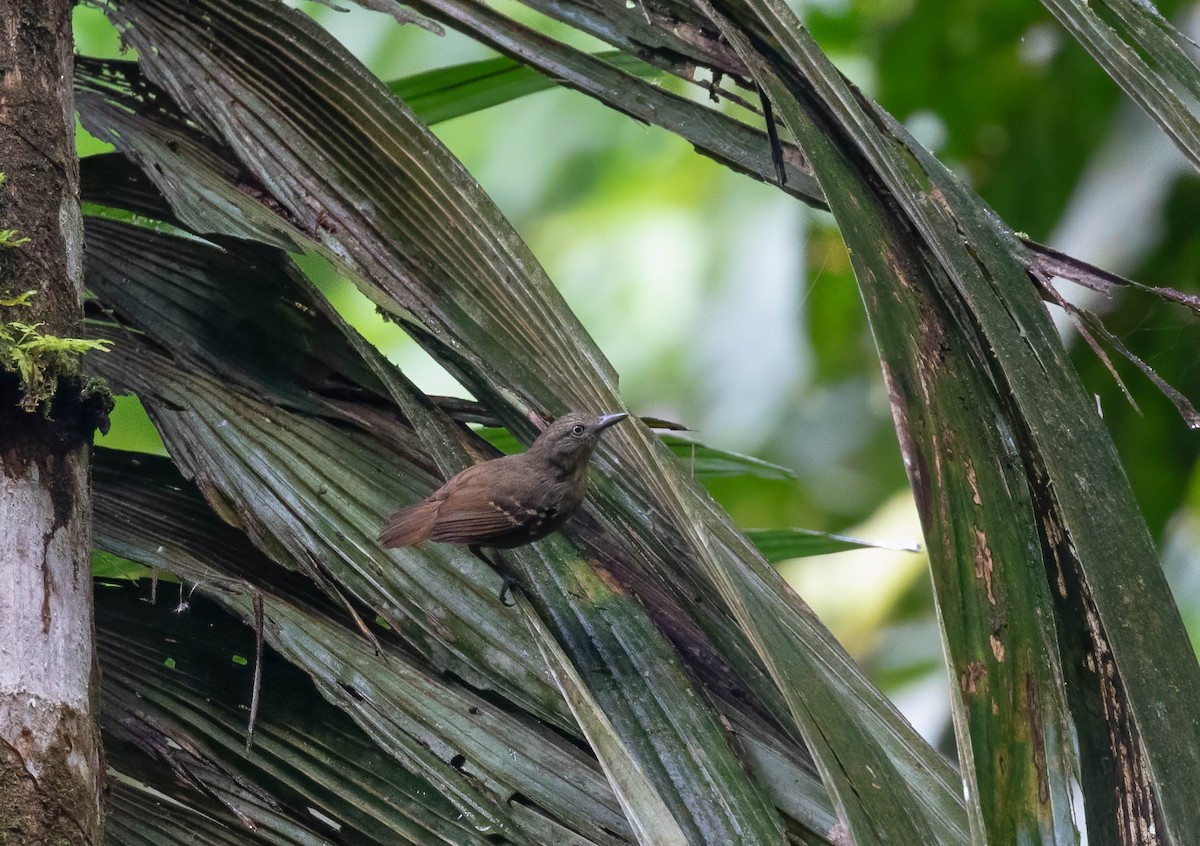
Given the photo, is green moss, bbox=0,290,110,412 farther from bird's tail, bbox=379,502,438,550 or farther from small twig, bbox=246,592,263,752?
bird's tail, bbox=379,502,438,550

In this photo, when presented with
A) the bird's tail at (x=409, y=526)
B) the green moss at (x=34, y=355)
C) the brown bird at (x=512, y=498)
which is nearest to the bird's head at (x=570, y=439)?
the brown bird at (x=512, y=498)

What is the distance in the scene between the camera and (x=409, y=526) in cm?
175

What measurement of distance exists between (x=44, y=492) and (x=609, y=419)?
706 mm

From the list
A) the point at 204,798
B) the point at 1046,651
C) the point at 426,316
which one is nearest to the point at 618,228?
the point at 426,316

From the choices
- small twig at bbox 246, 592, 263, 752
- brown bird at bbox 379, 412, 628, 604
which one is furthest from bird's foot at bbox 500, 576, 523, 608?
small twig at bbox 246, 592, 263, 752

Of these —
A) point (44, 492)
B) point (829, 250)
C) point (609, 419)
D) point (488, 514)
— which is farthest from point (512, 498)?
point (829, 250)

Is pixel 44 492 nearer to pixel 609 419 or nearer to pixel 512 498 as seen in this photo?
pixel 609 419

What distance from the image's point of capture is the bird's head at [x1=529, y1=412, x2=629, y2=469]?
1753mm

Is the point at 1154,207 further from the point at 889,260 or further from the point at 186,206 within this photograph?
the point at 186,206

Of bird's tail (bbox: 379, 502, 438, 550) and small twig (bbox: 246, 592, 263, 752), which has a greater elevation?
bird's tail (bbox: 379, 502, 438, 550)

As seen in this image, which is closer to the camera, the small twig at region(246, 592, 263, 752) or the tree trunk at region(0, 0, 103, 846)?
the tree trunk at region(0, 0, 103, 846)

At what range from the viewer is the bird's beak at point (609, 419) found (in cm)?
148

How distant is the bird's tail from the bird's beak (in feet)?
1.06

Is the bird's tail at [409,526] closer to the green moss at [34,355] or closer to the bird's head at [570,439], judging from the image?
the bird's head at [570,439]
